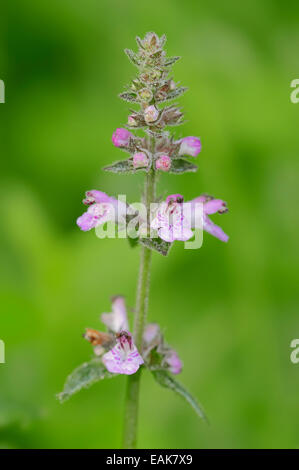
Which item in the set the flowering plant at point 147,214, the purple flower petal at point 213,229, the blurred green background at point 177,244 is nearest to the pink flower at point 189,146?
the flowering plant at point 147,214

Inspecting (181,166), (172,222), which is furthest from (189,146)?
(172,222)

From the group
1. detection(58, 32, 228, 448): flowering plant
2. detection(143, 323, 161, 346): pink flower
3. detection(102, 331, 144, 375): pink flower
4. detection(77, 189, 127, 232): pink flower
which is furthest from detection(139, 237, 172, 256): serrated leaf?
detection(143, 323, 161, 346): pink flower

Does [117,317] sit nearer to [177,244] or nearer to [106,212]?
[106,212]

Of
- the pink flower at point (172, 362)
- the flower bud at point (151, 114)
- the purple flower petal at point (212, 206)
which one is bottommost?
the pink flower at point (172, 362)

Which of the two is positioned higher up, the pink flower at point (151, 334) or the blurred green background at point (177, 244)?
the blurred green background at point (177, 244)

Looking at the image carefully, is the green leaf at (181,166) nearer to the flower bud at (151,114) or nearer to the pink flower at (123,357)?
the flower bud at (151,114)

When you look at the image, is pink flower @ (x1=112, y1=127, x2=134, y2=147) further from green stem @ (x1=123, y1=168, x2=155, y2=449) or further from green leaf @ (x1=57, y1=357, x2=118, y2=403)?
green leaf @ (x1=57, y1=357, x2=118, y2=403)

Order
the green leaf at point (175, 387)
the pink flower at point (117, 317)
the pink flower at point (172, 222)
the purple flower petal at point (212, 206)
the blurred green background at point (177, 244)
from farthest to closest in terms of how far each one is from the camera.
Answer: the blurred green background at point (177, 244) → the pink flower at point (117, 317) → the purple flower petal at point (212, 206) → the green leaf at point (175, 387) → the pink flower at point (172, 222)

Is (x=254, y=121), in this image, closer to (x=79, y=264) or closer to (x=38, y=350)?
(x=79, y=264)
